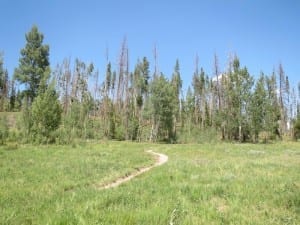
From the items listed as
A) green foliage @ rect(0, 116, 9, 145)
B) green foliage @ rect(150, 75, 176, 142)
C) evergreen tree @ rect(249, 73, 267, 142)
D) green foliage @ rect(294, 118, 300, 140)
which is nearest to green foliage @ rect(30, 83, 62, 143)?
green foliage @ rect(0, 116, 9, 145)

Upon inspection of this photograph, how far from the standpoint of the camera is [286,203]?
26.2ft

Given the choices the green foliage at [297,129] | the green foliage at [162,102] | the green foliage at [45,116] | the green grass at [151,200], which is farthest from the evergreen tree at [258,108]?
the green grass at [151,200]

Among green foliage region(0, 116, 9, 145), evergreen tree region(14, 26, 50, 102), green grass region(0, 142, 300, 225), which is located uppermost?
evergreen tree region(14, 26, 50, 102)

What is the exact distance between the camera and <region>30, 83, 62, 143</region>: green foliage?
29828 mm

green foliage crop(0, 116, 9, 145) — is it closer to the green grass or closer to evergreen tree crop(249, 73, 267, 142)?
the green grass

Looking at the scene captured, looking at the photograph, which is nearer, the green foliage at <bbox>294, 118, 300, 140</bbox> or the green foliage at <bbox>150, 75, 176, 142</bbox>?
the green foliage at <bbox>150, 75, 176, 142</bbox>

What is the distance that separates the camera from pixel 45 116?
1188 inches

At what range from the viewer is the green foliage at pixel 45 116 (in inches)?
1174

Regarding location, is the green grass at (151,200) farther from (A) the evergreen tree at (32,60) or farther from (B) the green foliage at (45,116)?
(A) the evergreen tree at (32,60)

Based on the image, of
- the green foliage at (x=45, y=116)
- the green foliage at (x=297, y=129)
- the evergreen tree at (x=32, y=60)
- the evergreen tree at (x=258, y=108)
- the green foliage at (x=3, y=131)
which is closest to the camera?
the green foliage at (x=3, y=131)

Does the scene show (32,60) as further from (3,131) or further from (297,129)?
(297,129)

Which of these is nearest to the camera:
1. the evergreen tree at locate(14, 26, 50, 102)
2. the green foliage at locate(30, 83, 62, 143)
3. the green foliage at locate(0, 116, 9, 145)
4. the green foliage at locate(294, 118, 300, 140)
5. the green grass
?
the green grass

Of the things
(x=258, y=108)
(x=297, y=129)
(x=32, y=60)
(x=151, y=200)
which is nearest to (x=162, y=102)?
(x=258, y=108)

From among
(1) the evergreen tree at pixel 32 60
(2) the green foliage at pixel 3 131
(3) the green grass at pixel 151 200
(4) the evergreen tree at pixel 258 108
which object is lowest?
(3) the green grass at pixel 151 200
